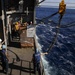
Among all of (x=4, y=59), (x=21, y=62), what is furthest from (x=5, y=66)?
(x=21, y=62)

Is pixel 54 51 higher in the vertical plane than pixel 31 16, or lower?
lower

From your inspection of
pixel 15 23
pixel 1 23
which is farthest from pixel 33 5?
pixel 1 23

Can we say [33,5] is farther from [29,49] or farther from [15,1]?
[29,49]

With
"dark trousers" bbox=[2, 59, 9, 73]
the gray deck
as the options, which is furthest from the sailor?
the gray deck

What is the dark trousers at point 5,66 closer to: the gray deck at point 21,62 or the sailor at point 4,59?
the sailor at point 4,59

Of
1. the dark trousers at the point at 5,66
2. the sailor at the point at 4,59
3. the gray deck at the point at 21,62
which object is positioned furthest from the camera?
the gray deck at the point at 21,62

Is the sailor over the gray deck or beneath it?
over

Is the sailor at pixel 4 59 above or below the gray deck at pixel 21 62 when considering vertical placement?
above

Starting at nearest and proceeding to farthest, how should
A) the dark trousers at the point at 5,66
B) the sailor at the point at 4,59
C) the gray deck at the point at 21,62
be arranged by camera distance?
the sailor at the point at 4,59 → the dark trousers at the point at 5,66 → the gray deck at the point at 21,62

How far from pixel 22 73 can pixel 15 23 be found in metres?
9.50

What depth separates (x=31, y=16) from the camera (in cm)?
2706

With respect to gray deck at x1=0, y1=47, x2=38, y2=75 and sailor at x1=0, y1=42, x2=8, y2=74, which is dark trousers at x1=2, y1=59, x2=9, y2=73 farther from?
gray deck at x1=0, y1=47, x2=38, y2=75

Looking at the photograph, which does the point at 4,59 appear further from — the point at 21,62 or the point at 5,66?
the point at 21,62

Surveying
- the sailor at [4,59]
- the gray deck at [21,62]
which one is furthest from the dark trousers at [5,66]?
the gray deck at [21,62]
